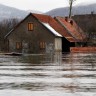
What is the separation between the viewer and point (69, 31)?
78.5m

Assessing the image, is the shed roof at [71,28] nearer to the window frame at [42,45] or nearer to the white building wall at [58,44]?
the white building wall at [58,44]

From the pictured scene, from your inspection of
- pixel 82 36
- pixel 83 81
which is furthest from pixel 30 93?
pixel 82 36

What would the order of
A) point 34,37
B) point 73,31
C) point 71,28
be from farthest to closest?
point 71,28 → point 73,31 → point 34,37

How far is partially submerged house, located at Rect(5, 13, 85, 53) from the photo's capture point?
6969 centimetres

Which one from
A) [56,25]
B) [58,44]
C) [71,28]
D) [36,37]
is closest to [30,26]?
[36,37]

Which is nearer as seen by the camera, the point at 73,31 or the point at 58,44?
the point at 58,44

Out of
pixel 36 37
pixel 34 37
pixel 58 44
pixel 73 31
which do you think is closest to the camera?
pixel 36 37

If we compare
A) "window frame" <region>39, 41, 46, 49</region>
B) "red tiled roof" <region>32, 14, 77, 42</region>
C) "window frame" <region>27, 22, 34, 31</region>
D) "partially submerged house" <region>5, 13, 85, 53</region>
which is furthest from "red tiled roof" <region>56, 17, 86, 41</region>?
"window frame" <region>27, 22, 34, 31</region>

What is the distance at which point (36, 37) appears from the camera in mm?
70625

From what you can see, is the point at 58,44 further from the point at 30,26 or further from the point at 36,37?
the point at 30,26

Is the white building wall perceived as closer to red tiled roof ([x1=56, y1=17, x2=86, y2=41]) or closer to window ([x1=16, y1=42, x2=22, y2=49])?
window ([x1=16, y1=42, x2=22, y2=49])

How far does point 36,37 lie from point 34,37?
0.34 metres

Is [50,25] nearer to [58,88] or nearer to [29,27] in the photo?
[29,27]

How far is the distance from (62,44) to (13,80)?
2158 inches
